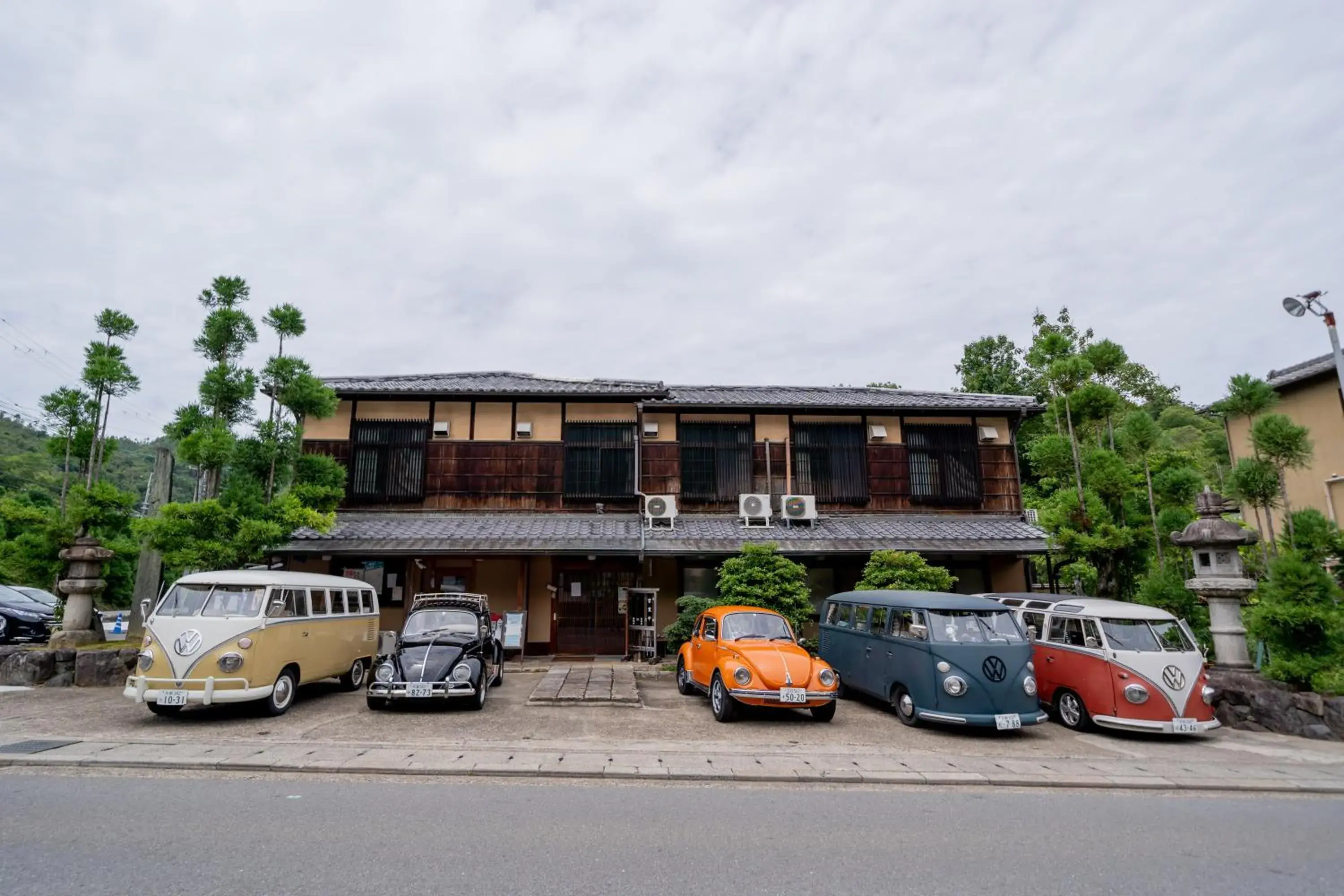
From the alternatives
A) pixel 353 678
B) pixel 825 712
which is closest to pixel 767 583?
pixel 825 712

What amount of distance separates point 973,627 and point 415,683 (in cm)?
784

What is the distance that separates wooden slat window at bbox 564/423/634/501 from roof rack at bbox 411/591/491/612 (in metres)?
4.60

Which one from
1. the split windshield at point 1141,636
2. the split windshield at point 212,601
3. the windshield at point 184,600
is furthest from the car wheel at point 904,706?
the windshield at point 184,600

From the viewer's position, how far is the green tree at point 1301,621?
9000 mm

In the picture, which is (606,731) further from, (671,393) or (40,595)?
(40,595)

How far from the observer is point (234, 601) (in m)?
8.88

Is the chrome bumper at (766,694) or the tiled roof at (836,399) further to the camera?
the tiled roof at (836,399)

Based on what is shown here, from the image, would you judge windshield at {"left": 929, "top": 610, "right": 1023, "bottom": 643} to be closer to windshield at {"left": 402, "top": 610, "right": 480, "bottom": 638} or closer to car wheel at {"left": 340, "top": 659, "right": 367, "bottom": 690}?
windshield at {"left": 402, "top": 610, "right": 480, "bottom": 638}

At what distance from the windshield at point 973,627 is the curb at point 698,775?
2.25 metres

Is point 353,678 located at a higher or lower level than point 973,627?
lower

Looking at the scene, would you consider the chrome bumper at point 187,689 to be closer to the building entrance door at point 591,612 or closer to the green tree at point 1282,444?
the building entrance door at point 591,612

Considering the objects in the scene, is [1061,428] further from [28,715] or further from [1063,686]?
[28,715]

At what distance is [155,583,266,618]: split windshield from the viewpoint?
870 centimetres

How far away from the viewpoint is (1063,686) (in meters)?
9.43
